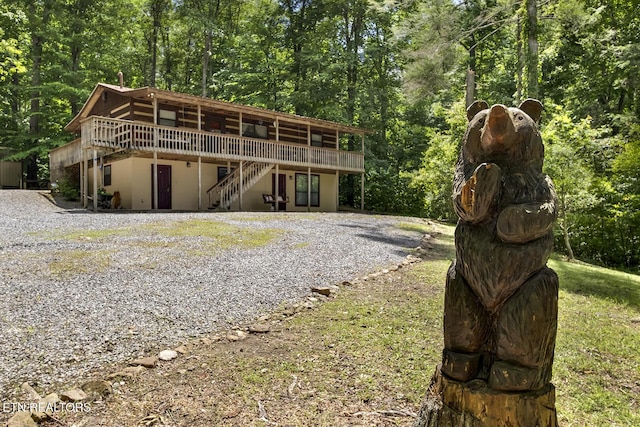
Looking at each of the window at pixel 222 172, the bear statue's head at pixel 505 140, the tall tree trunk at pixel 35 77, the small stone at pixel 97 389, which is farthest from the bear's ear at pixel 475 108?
the tall tree trunk at pixel 35 77

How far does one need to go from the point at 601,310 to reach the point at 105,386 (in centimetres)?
616

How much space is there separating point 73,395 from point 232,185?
17084 millimetres

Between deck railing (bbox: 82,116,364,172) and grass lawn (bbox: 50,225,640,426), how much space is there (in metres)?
13.9

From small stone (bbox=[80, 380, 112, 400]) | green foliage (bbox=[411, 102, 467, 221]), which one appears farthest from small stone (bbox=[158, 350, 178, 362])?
green foliage (bbox=[411, 102, 467, 221])

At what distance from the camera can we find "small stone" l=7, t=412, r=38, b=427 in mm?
2573

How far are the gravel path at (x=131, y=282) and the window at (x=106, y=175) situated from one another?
9.00m

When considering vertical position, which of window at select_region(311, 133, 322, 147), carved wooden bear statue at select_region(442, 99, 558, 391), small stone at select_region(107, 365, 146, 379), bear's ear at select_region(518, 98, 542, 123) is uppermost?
window at select_region(311, 133, 322, 147)

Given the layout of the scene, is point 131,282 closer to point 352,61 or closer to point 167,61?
point 352,61

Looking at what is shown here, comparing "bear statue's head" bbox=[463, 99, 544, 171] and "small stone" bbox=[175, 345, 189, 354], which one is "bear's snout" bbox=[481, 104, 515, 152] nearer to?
"bear statue's head" bbox=[463, 99, 544, 171]

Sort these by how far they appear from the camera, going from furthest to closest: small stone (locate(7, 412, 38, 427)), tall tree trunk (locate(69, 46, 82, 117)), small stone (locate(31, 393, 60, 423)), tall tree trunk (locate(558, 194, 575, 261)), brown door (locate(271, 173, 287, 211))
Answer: tall tree trunk (locate(69, 46, 82, 117)) → brown door (locate(271, 173, 287, 211)) → tall tree trunk (locate(558, 194, 575, 261)) → small stone (locate(31, 393, 60, 423)) → small stone (locate(7, 412, 38, 427))

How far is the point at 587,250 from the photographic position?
45.6ft

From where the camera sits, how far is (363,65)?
2856 cm

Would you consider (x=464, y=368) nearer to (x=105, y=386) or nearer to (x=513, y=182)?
(x=513, y=182)

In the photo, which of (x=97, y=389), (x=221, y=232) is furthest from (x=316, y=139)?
(x=97, y=389)
